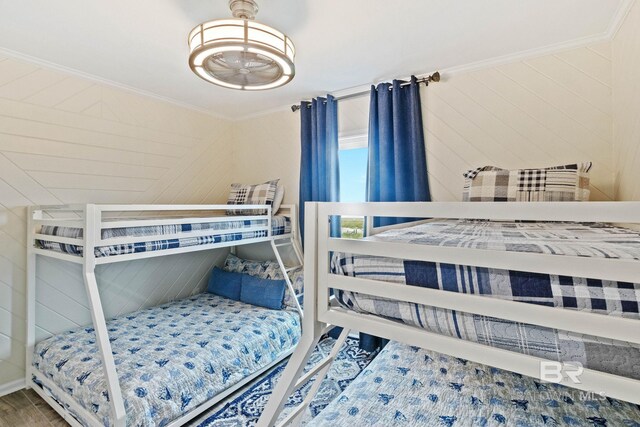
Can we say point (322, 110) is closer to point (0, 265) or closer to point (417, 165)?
point (417, 165)

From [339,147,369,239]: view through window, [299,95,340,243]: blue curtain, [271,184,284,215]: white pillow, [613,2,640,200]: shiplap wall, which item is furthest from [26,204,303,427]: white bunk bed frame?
[613,2,640,200]: shiplap wall

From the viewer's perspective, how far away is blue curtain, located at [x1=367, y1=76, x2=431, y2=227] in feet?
7.63

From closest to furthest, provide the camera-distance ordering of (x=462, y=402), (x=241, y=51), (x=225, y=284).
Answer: (x=462, y=402), (x=241, y=51), (x=225, y=284)

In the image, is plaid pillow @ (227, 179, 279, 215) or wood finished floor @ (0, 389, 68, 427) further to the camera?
plaid pillow @ (227, 179, 279, 215)

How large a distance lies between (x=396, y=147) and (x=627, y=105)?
4.27 feet

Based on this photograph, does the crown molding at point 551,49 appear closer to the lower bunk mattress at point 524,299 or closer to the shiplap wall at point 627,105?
the shiplap wall at point 627,105

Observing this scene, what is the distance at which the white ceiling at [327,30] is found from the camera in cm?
155

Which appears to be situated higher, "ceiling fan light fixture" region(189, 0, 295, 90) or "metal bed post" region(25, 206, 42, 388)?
"ceiling fan light fixture" region(189, 0, 295, 90)

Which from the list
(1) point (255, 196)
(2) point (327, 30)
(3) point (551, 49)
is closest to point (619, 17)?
(3) point (551, 49)

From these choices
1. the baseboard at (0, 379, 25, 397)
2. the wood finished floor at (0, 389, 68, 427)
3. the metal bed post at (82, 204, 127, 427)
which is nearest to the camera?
the metal bed post at (82, 204, 127, 427)

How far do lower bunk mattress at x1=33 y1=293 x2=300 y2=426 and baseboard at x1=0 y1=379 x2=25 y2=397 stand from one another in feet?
0.60

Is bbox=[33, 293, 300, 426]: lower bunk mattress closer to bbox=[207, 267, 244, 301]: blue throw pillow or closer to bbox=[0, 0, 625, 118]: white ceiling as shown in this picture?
bbox=[207, 267, 244, 301]: blue throw pillow

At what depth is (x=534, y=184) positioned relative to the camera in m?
1.71

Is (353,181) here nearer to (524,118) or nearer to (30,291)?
(524,118)
